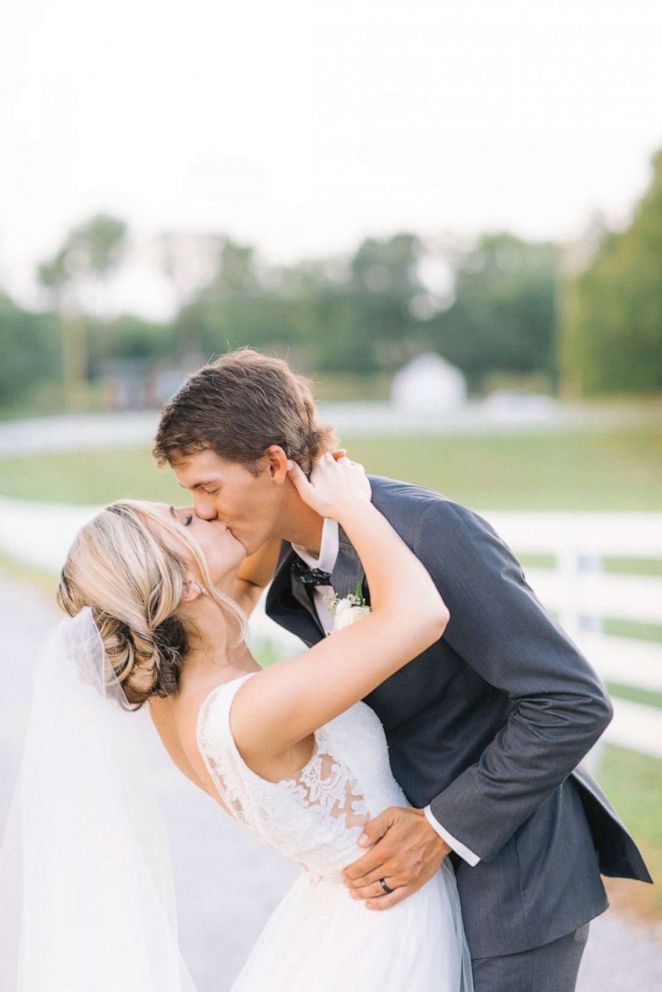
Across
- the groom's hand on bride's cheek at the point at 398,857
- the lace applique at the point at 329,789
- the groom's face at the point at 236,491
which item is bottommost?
the groom's hand on bride's cheek at the point at 398,857

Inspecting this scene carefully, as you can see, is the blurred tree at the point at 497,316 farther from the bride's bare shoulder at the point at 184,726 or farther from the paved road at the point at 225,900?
the bride's bare shoulder at the point at 184,726

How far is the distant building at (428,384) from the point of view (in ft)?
270

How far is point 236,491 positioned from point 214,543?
0.13m

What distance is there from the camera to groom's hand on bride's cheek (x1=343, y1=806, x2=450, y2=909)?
2490 millimetres

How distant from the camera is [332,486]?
2605mm

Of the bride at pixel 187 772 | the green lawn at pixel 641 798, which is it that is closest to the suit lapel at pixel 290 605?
the bride at pixel 187 772

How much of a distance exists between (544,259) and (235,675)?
8899cm

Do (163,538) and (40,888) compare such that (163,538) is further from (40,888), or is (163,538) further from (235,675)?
(40,888)

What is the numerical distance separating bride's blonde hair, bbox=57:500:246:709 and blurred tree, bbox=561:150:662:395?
62658 millimetres

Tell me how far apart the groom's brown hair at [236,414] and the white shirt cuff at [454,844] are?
83cm

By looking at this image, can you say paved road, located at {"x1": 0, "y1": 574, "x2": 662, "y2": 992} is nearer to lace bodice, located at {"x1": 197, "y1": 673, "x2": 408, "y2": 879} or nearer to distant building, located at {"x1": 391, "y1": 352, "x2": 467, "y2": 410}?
lace bodice, located at {"x1": 197, "y1": 673, "x2": 408, "y2": 879}

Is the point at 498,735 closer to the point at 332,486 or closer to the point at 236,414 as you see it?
the point at 332,486

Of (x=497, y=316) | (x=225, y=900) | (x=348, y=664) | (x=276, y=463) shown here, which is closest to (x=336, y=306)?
(x=497, y=316)

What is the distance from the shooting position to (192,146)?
6944 cm
